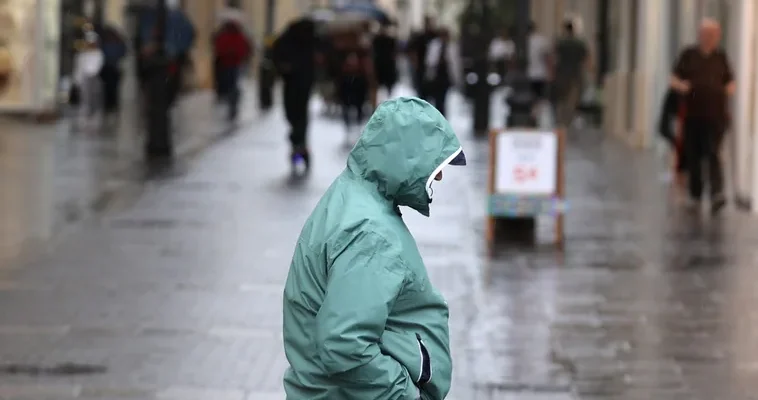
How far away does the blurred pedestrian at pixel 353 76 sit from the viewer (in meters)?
24.4

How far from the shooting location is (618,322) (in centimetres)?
891

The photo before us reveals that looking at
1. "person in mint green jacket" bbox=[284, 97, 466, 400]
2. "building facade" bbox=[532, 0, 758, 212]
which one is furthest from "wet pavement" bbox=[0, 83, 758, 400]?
"person in mint green jacket" bbox=[284, 97, 466, 400]

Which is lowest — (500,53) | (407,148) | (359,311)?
(500,53)

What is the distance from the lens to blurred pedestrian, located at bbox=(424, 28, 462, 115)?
2631 cm

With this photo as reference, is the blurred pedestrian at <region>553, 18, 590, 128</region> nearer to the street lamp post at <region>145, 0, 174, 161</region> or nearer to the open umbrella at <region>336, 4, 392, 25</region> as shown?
the open umbrella at <region>336, 4, 392, 25</region>

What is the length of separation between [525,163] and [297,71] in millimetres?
5525

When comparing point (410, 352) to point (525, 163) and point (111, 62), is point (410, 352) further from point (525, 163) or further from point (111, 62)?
point (111, 62)

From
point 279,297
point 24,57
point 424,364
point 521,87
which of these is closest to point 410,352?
point 424,364

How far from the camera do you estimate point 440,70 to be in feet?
86.9

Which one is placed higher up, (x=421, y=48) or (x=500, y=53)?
(x=421, y=48)

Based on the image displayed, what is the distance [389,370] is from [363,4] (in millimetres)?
33322

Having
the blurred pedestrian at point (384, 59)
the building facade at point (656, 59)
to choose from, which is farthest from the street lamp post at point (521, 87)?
the blurred pedestrian at point (384, 59)

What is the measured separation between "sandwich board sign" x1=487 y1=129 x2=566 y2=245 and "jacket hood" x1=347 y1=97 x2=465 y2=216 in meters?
8.71

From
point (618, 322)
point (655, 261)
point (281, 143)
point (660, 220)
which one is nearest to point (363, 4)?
point (281, 143)
